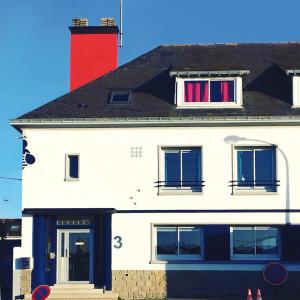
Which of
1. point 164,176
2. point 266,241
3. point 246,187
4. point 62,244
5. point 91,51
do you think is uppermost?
point 91,51

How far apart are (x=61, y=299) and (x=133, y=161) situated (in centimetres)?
529

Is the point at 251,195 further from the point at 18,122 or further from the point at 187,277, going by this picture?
the point at 18,122

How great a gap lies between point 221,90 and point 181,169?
3.25 meters

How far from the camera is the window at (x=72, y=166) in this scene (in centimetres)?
2447

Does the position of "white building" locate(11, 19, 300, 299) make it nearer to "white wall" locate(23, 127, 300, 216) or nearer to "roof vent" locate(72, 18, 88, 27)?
"white wall" locate(23, 127, 300, 216)

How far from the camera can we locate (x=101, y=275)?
24.0 meters

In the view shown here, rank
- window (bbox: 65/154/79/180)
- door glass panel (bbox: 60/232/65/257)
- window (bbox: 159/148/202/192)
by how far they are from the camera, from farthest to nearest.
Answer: door glass panel (bbox: 60/232/65/257)
window (bbox: 65/154/79/180)
window (bbox: 159/148/202/192)

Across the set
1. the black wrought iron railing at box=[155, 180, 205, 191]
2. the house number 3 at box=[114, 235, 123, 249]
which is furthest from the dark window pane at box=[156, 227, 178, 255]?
the black wrought iron railing at box=[155, 180, 205, 191]

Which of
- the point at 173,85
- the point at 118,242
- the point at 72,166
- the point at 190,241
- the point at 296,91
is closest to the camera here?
the point at 118,242

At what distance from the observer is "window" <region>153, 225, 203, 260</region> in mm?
24156

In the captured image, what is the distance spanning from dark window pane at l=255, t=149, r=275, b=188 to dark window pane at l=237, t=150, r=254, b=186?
209 millimetres

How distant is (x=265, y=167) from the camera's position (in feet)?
79.9

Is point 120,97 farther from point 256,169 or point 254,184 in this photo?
point 254,184

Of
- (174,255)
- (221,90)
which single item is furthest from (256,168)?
(174,255)
